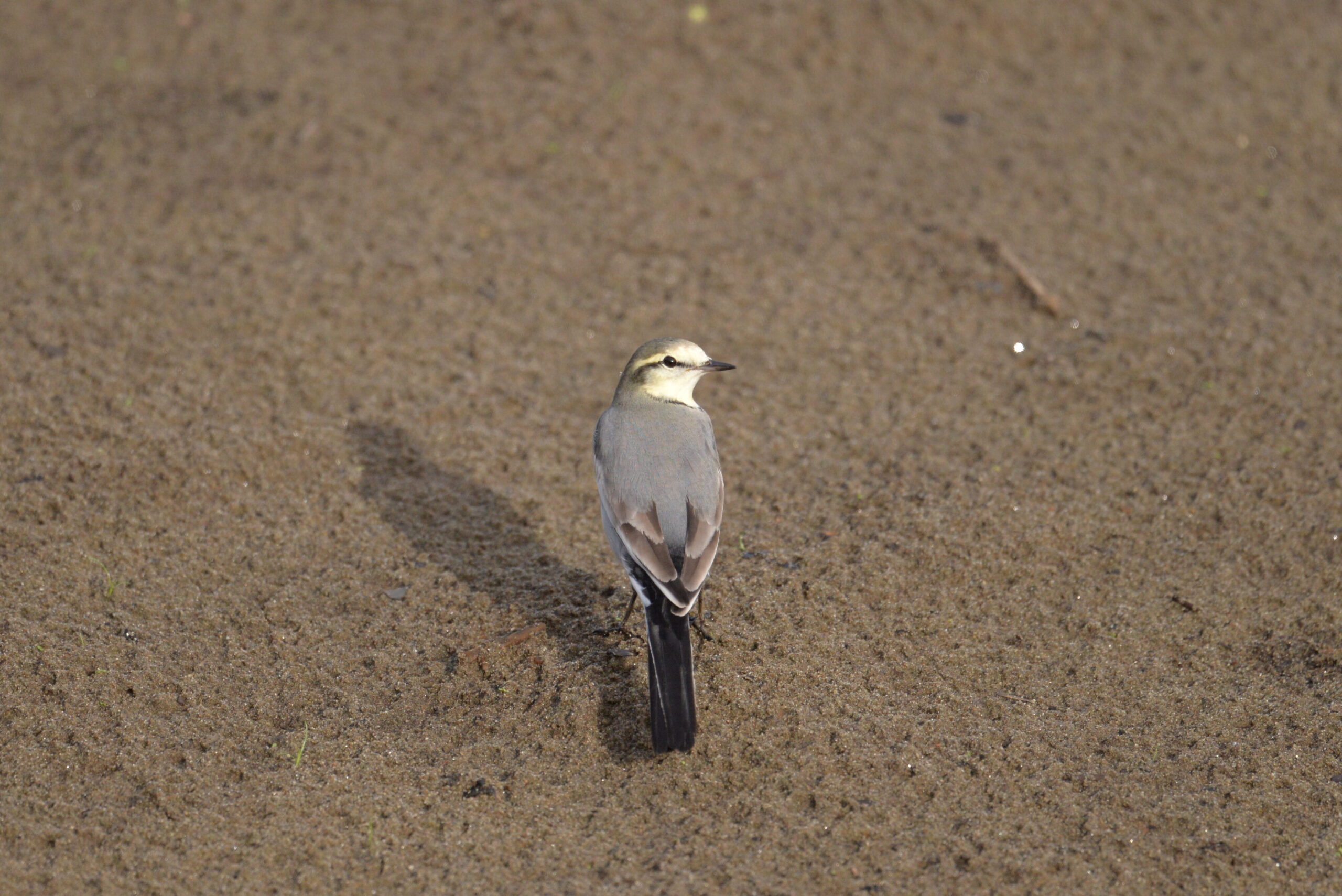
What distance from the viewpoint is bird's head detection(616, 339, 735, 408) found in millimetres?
5312

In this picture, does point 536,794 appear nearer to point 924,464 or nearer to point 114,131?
point 924,464

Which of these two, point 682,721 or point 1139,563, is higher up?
point 682,721

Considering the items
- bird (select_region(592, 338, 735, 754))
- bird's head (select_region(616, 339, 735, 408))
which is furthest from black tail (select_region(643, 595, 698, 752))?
bird's head (select_region(616, 339, 735, 408))

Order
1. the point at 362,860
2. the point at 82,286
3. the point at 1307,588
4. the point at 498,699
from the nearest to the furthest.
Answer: the point at 362,860 → the point at 498,699 → the point at 1307,588 → the point at 82,286

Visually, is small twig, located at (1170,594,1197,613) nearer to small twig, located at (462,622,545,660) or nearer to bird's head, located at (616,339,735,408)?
bird's head, located at (616,339,735,408)

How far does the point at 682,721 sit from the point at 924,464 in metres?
2.48

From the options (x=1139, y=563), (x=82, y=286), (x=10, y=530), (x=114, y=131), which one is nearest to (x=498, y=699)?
(x=10, y=530)

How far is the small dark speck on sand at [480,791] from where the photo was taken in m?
4.25

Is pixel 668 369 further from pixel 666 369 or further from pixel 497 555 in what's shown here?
pixel 497 555

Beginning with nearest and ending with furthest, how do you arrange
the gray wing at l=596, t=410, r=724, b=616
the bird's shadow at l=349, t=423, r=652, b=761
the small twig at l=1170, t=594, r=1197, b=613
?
Answer: the gray wing at l=596, t=410, r=724, b=616 → the bird's shadow at l=349, t=423, r=652, b=761 → the small twig at l=1170, t=594, r=1197, b=613

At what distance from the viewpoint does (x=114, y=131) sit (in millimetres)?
8312

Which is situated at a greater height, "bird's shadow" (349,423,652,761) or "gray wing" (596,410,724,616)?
"gray wing" (596,410,724,616)

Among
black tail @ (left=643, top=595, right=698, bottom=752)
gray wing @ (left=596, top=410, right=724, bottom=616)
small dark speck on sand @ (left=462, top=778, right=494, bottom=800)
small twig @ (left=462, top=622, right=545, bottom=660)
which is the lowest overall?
small twig @ (left=462, top=622, right=545, bottom=660)

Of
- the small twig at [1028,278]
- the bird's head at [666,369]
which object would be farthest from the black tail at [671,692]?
the small twig at [1028,278]
